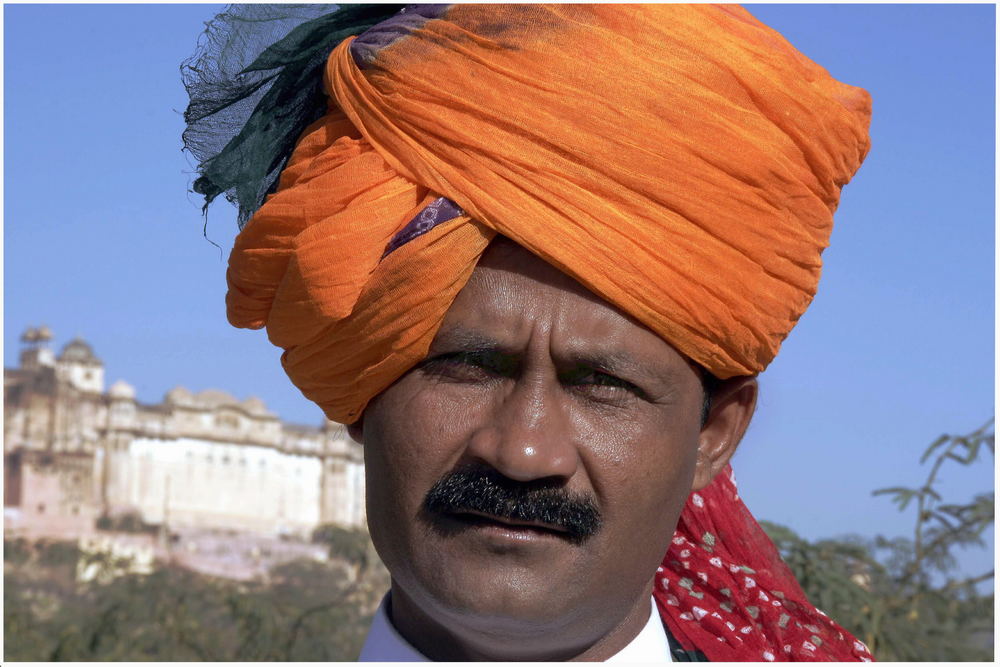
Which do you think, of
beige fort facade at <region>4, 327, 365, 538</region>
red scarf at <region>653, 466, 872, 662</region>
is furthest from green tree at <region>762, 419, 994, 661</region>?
beige fort facade at <region>4, 327, 365, 538</region>

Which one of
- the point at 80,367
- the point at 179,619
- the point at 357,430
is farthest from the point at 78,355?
the point at 357,430

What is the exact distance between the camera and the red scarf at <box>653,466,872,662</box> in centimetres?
284

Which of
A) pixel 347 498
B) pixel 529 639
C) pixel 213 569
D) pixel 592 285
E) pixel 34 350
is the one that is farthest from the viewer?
pixel 347 498

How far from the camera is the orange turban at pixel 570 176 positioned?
222cm

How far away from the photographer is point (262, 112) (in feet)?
8.75

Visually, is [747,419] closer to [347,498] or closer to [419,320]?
[419,320]

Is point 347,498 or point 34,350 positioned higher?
point 34,350

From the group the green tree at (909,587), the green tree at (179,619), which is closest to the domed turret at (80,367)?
the green tree at (179,619)

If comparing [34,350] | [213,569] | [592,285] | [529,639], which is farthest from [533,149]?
[34,350]

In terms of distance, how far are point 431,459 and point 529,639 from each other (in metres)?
0.39

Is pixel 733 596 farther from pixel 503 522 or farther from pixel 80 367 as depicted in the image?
pixel 80 367

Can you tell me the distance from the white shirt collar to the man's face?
0.62ft

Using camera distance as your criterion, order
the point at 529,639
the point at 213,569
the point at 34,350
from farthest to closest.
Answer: the point at 34,350 → the point at 213,569 → the point at 529,639

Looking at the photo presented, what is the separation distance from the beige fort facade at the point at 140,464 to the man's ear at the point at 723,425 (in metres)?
6.05
